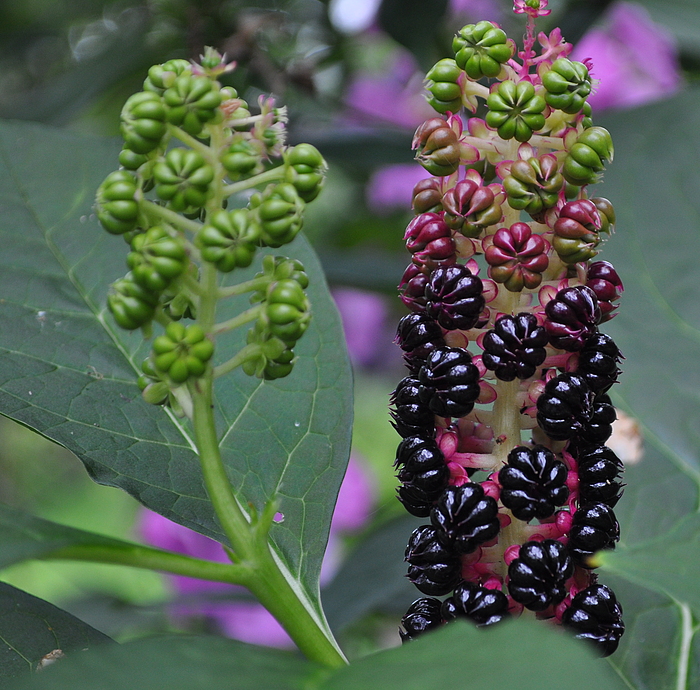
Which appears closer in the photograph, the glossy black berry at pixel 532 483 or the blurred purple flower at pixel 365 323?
the glossy black berry at pixel 532 483

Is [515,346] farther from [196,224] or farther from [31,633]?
[31,633]

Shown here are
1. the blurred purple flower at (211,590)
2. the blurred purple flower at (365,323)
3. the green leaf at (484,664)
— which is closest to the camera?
the green leaf at (484,664)

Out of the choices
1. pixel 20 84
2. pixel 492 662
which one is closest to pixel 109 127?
pixel 20 84

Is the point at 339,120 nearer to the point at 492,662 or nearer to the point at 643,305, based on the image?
the point at 643,305

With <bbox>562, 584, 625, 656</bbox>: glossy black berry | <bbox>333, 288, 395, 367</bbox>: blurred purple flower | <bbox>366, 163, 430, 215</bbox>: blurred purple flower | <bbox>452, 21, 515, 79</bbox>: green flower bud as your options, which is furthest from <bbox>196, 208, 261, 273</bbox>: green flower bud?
<bbox>333, 288, 395, 367</bbox>: blurred purple flower

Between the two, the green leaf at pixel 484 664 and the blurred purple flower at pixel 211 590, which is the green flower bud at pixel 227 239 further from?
the blurred purple flower at pixel 211 590

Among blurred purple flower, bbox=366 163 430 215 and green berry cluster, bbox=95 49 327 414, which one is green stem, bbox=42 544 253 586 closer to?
green berry cluster, bbox=95 49 327 414

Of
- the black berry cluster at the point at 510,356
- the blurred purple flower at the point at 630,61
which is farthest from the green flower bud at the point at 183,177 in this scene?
the blurred purple flower at the point at 630,61
